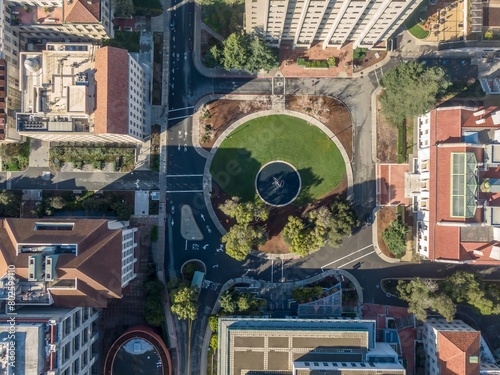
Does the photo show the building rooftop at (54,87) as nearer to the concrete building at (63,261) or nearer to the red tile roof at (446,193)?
the concrete building at (63,261)

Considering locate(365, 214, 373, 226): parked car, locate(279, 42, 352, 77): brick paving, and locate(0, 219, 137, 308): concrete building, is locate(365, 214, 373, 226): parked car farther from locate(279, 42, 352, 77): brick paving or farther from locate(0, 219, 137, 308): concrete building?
locate(0, 219, 137, 308): concrete building

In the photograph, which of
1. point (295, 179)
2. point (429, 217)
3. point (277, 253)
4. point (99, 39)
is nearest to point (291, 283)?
point (277, 253)

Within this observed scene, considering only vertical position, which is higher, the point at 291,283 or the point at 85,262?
the point at 85,262

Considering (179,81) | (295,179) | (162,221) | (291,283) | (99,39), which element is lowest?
(291,283)

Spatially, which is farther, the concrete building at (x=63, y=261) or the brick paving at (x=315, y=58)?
the brick paving at (x=315, y=58)

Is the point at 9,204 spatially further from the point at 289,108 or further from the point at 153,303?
the point at 289,108

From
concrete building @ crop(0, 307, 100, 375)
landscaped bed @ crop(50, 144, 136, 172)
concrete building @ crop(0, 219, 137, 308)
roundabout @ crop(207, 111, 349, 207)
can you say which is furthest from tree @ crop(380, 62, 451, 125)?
concrete building @ crop(0, 307, 100, 375)

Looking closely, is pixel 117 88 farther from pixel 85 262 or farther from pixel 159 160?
pixel 85 262

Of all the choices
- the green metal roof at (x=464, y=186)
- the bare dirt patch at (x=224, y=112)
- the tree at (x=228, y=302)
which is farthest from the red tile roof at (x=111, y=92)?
the green metal roof at (x=464, y=186)
